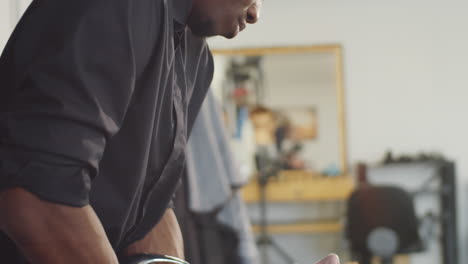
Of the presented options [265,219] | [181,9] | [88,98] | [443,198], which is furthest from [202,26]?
[443,198]

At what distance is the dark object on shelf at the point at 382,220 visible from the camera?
3.31 meters

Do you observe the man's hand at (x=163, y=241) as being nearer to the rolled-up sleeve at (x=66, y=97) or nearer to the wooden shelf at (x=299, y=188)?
the rolled-up sleeve at (x=66, y=97)

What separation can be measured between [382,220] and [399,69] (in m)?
1.68

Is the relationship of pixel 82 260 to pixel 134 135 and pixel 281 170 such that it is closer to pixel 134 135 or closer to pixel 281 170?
pixel 134 135

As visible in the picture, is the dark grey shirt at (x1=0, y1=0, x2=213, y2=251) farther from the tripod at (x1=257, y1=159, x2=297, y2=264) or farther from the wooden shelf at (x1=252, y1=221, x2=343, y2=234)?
the wooden shelf at (x1=252, y1=221, x2=343, y2=234)

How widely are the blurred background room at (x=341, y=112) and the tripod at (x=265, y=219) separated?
0.05ft

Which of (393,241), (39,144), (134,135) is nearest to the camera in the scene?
(39,144)

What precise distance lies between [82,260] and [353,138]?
4.19 metres

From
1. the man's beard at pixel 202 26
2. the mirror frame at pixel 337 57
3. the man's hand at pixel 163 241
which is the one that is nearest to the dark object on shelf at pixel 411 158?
the mirror frame at pixel 337 57

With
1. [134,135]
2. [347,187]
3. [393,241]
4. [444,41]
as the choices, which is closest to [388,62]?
[444,41]

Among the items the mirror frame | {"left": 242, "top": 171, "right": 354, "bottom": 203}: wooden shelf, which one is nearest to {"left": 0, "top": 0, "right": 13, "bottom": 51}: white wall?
{"left": 242, "top": 171, "right": 354, "bottom": 203}: wooden shelf

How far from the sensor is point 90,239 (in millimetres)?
566

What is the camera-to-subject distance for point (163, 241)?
0.93 metres

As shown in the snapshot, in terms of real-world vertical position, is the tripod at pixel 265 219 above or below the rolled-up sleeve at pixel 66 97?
below
